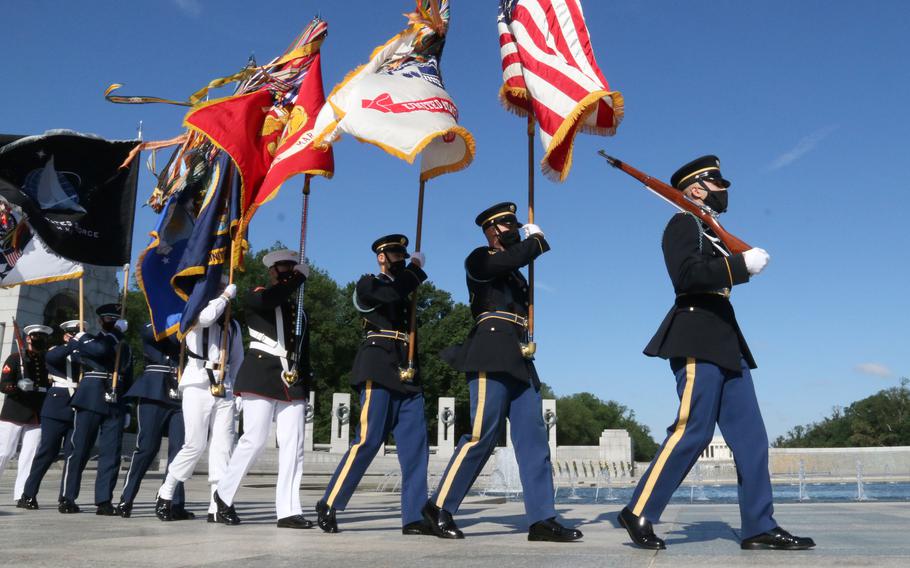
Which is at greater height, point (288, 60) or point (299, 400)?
point (288, 60)

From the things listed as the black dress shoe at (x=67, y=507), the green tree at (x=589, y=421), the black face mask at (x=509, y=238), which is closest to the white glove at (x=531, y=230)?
the black face mask at (x=509, y=238)

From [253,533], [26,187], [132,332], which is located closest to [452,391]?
[132,332]

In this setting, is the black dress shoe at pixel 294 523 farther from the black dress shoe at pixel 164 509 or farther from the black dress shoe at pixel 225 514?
the black dress shoe at pixel 164 509

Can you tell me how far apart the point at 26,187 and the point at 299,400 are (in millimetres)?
5178

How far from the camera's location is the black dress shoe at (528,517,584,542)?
532 cm

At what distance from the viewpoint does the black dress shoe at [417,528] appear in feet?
19.4

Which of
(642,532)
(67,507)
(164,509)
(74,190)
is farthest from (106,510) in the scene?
(642,532)

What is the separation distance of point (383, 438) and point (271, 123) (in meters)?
3.58

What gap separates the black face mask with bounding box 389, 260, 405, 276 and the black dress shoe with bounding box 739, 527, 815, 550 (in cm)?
323

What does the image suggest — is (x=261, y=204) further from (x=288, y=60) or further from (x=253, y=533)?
(x=253, y=533)

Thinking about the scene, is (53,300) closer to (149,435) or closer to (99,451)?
(99,451)

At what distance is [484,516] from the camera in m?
7.73

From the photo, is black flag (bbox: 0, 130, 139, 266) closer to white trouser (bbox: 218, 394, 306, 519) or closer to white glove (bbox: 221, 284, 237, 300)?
white glove (bbox: 221, 284, 237, 300)

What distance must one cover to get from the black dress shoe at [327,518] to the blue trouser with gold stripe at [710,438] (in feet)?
7.59
